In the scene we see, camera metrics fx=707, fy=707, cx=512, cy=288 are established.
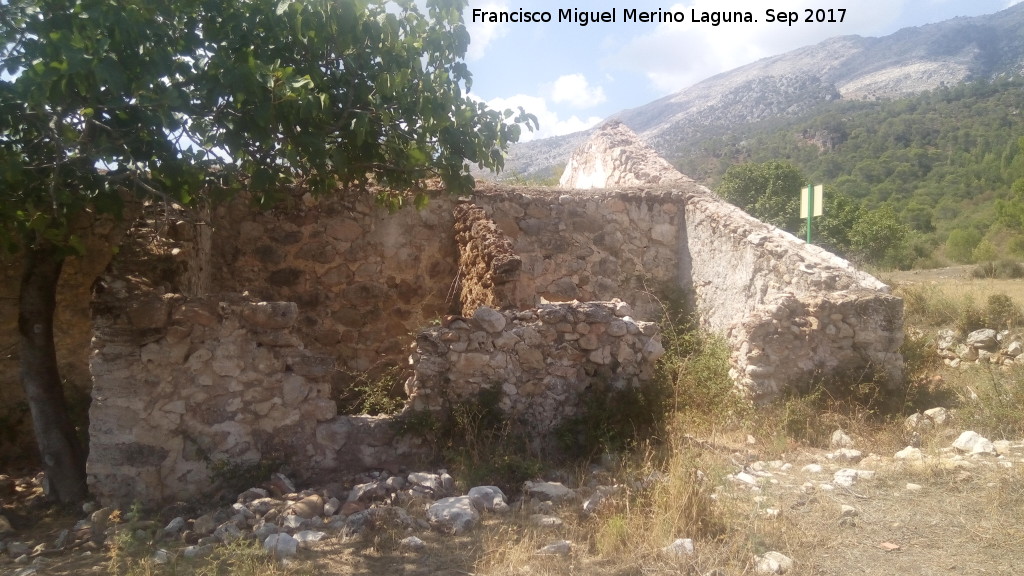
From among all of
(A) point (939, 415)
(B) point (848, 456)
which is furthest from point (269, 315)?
(A) point (939, 415)

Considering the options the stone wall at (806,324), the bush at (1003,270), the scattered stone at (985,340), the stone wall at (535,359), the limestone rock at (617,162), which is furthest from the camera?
the bush at (1003,270)

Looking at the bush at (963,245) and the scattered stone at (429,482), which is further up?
the bush at (963,245)

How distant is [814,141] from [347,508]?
141 feet

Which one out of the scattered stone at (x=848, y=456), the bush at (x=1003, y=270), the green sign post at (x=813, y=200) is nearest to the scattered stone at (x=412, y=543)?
the scattered stone at (x=848, y=456)

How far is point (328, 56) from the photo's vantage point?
4777 mm

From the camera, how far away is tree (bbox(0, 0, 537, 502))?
3.91 meters

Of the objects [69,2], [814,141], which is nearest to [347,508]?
[69,2]

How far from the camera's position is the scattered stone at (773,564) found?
3.64 meters

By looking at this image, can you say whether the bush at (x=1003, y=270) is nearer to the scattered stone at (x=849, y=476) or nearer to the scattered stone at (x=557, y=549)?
the scattered stone at (x=849, y=476)

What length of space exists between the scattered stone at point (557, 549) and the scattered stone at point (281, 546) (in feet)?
4.44

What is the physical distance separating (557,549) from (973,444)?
380cm

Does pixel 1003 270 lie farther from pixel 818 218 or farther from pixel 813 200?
pixel 813 200

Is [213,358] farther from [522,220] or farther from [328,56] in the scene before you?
[522,220]

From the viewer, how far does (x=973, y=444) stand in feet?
18.3
